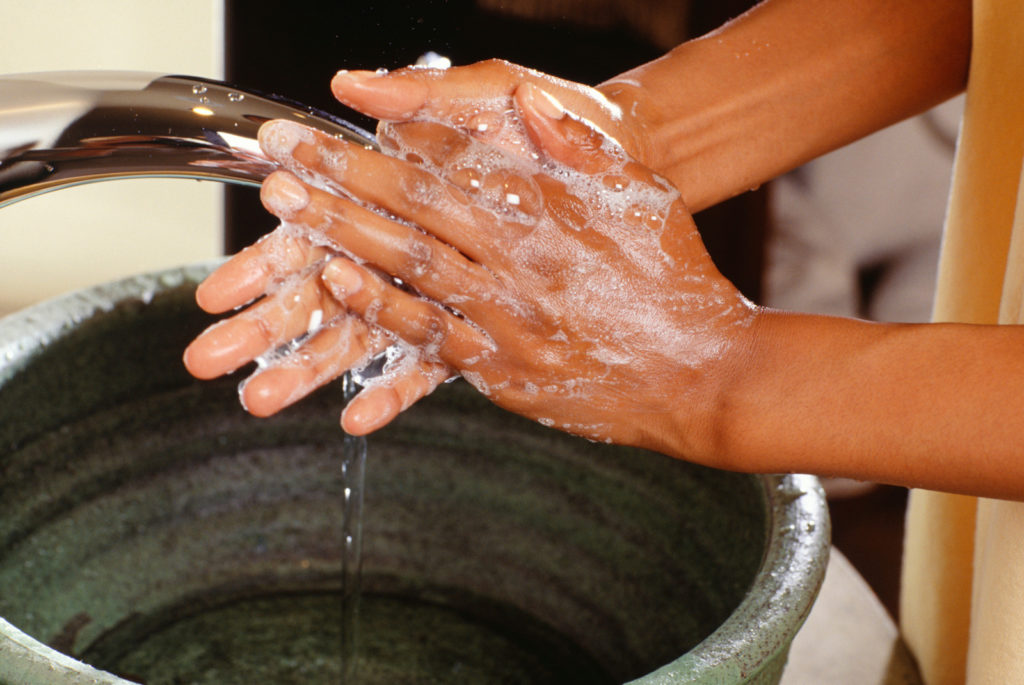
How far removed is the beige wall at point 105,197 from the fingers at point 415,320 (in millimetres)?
977

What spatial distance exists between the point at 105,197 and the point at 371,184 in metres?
1.42

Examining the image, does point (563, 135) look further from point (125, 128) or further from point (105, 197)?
point (105, 197)

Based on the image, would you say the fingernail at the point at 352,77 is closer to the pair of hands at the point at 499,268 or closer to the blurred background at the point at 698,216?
the pair of hands at the point at 499,268

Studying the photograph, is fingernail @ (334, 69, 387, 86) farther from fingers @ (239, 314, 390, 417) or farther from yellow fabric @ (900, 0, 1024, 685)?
yellow fabric @ (900, 0, 1024, 685)

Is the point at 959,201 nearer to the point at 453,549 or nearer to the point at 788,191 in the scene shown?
the point at 453,549

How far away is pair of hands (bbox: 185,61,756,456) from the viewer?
1.73ft

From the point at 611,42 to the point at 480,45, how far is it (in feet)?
0.85

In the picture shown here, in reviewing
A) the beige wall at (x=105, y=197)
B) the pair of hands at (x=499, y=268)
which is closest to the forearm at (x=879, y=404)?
the pair of hands at (x=499, y=268)

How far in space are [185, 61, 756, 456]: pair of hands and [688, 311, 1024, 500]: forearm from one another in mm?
23

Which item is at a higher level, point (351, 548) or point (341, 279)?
point (341, 279)

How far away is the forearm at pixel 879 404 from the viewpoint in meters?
0.48

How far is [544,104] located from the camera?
0.52 meters

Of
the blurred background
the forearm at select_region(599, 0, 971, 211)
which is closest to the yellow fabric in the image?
the forearm at select_region(599, 0, 971, 211)

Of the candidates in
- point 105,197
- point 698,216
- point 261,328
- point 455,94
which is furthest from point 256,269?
point 105,197
